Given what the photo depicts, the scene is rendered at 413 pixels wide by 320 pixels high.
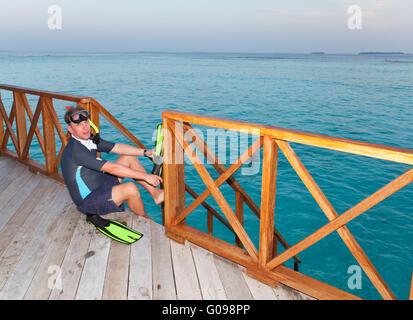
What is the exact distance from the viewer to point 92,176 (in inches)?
128

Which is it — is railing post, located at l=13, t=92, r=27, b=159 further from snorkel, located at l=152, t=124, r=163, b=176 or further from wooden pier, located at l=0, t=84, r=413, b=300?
snorkel, located at l=152, t=124, r=163, b=176

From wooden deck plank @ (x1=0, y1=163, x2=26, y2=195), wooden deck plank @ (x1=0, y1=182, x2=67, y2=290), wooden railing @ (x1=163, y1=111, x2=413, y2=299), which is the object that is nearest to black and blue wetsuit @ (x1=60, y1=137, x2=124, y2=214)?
wooden deck plank @ (x1=0, y1=182, x2=67, y2=290)

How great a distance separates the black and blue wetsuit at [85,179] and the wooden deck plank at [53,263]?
0.28m

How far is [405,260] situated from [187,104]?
628 inches

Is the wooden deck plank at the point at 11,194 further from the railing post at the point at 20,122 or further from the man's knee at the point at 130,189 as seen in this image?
the man's knee at the point at 130,189

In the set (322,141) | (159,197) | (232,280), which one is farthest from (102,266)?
(322,141)

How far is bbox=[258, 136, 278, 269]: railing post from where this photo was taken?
2223 mm

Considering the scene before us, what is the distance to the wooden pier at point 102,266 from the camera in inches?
93.2

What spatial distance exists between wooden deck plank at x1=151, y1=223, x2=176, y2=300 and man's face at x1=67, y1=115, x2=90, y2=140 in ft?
3.75

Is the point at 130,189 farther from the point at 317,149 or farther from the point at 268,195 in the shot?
the point at 317,149

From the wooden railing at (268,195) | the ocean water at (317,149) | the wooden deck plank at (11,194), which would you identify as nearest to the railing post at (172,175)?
the wooden railing at (268,195)
